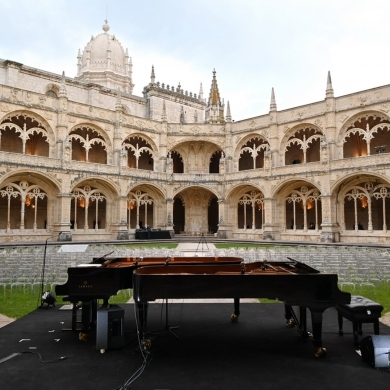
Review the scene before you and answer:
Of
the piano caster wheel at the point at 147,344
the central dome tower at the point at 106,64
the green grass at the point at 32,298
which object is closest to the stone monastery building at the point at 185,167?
the central dome tower at the point at 106,64

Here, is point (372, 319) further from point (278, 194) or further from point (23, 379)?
point (278, 194)

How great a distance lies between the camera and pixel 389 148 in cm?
2800

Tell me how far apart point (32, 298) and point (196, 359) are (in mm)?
5720

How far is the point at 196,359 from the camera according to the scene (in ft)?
16.9

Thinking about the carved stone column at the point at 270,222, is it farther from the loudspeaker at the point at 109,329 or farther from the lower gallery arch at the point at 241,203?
the loudspeaker at the point at 109,329

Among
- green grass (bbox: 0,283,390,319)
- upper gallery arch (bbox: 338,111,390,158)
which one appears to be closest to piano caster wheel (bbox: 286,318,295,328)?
green grass (bbox: 0,283,390,319)

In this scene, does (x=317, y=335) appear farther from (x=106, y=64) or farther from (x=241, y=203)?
(x=106, y=64)

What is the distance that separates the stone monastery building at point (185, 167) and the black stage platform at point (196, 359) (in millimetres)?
19651

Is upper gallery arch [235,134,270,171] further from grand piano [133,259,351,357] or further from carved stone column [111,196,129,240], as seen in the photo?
grand piano [133,259,351,357]

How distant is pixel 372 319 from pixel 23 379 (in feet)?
16.7

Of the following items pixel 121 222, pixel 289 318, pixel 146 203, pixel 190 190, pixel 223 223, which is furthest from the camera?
pixel 190 190

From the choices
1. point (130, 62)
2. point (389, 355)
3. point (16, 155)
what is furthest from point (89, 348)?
point (130, 62)

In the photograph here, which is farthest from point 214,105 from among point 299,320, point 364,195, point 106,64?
point 299,320

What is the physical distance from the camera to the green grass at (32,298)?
788 cm
